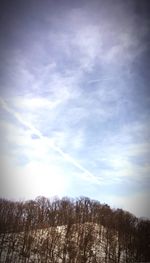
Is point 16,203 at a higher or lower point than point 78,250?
higher

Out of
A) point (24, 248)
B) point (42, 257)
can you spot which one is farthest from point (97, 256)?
point (24, 248)

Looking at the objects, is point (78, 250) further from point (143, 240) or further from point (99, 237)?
point (143, 240)

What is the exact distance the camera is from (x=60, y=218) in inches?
1068

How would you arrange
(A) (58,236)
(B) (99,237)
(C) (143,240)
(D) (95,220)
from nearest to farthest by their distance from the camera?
1. (A) (58,236)
2. (C) (143,240)
3. (B) (99,237)
4. (D) (95,220)

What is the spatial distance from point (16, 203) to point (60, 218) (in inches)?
219

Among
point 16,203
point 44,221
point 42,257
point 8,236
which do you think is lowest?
point 42,257

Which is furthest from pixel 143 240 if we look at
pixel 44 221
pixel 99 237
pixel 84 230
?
pixel 44 221

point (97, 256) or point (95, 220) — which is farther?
point (95, 220)

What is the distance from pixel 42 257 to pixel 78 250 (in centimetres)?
345

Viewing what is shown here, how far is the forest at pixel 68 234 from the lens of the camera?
61.6ft

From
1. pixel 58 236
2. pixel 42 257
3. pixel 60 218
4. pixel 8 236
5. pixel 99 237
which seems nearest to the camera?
pixel 42 257

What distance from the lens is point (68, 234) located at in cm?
2228

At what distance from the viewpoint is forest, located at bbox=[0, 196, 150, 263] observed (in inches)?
739

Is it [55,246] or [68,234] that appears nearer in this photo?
[55,246]
